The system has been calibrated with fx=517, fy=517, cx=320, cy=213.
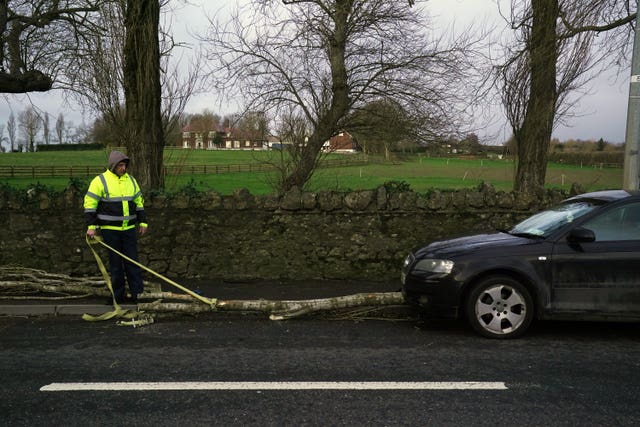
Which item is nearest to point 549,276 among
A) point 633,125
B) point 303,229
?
point 633,125

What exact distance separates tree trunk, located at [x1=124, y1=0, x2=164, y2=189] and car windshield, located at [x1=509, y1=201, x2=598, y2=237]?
6.51 metres

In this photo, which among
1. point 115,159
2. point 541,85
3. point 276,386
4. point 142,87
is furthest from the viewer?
point 541,85

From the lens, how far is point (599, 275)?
17.9 feet

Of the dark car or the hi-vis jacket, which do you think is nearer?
the dark car

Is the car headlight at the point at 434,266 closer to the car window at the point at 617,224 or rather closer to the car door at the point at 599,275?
the car door at the point at 599,275

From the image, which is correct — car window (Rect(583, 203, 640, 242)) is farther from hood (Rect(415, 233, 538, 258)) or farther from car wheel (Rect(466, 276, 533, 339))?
car wheel (Rect(466, 276, 533, 339))

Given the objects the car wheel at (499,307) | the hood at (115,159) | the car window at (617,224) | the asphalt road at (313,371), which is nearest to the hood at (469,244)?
the car wheel at (499,307)

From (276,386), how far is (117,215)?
3.57 metres

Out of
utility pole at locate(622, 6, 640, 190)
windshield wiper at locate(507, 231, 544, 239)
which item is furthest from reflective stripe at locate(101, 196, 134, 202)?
utility pole at locate(622, 6, 640, 190)

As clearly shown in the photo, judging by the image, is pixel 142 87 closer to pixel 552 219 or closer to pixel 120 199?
pixel 120 199

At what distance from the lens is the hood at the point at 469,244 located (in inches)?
225

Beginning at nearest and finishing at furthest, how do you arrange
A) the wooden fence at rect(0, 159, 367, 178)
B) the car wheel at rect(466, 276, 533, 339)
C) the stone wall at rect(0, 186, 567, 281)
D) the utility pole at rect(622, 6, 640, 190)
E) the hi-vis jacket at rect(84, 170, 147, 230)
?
the car wheel at rect(466, 276, 533, 339), the hi-vis jacket at rect(84, 170, 147, 230), the utility pole at rect(622, 6, 640, 190), the stone wall at rect(0, 186, 567, 281), the wooden fence at rect(0, 159, 367, 178)

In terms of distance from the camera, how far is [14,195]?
27.3 feet

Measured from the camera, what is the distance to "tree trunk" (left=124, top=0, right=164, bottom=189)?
9.31m
